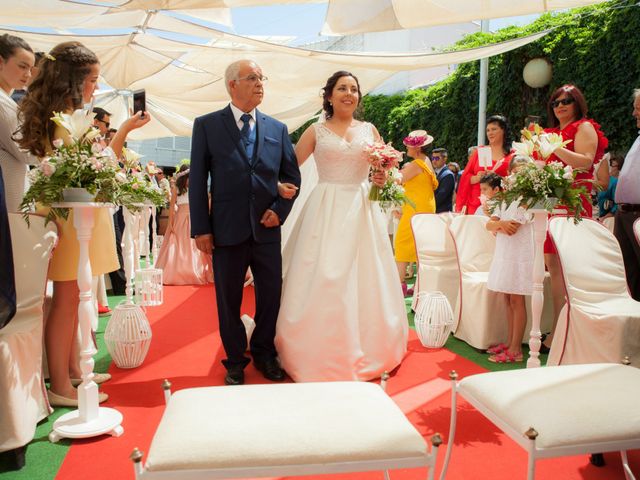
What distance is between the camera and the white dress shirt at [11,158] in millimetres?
2844

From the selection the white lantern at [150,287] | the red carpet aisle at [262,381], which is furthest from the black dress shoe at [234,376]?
the white lantern at [150,287]

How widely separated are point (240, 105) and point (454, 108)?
9760mm

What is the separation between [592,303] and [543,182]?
3.14ft

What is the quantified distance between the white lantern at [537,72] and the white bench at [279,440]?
963 cm

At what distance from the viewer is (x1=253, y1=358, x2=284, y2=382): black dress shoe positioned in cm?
361

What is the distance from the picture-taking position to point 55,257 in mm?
2977

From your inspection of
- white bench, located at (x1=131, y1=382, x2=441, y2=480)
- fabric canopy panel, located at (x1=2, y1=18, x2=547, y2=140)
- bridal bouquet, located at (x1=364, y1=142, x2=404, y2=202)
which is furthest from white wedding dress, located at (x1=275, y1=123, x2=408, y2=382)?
fabric canopy panel, located at (x1=2, y1=18, x2=547, y2=140)

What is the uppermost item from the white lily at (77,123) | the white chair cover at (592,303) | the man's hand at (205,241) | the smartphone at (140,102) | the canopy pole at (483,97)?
the canopy pole at (483,97)

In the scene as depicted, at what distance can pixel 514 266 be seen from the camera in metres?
4.06

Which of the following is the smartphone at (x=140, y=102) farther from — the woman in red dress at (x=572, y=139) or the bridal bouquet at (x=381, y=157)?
the woman in red dress at (x=572, y=139)

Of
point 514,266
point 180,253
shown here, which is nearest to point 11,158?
point 514,266

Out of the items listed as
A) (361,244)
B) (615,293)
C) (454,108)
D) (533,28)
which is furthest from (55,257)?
(454,108)

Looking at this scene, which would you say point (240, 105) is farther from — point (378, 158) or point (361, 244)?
point (361, 244)

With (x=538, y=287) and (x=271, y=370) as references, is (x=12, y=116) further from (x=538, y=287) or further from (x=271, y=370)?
(x=538, y=287)
